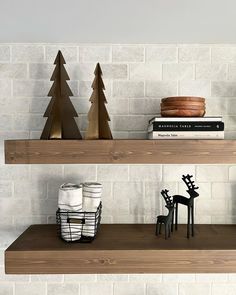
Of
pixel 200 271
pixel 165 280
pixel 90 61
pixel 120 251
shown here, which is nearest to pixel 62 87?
pixel 90 61

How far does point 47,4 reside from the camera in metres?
1.21

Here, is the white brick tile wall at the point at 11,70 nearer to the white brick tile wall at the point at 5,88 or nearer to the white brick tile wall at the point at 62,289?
the white brick tile wall at the point at 5,88

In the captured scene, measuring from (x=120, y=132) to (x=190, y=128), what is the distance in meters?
0.41

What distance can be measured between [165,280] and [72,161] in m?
A: 0.84

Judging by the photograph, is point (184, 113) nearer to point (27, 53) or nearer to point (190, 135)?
point (190, 135)

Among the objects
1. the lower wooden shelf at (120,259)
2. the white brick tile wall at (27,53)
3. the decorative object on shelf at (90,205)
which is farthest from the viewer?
the white brick tile wall at (27,53)

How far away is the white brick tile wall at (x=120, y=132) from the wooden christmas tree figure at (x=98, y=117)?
7.2 inches

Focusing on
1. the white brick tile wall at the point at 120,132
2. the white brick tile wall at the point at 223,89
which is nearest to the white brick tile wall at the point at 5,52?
the white brick tile wall at the point at 120,132

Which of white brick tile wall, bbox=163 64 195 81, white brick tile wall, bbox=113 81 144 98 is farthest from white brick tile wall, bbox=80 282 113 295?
white brick tile wall, bbox=163 64 195 81

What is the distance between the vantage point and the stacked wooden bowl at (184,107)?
1.50 meters

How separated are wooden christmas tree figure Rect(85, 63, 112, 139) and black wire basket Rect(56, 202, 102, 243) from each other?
337mm

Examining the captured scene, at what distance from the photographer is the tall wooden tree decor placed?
154 cm

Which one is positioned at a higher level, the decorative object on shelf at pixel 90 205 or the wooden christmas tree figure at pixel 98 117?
the wooden christmas tree figure at pixel 98 117

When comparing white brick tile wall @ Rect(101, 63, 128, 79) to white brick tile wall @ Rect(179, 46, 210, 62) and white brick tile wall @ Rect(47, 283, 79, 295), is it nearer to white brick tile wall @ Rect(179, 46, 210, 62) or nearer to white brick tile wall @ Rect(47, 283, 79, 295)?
white brick tile wall @ Rect(179, 46, 210, 62)
